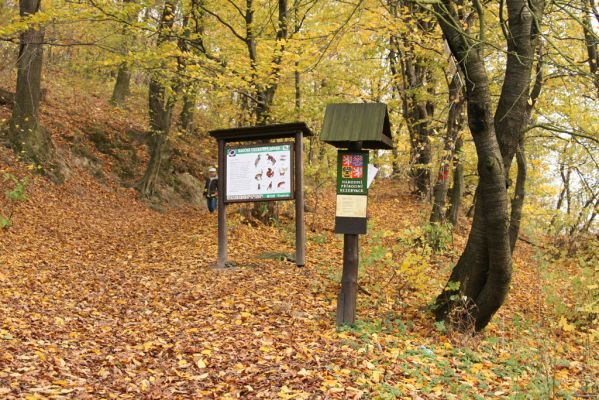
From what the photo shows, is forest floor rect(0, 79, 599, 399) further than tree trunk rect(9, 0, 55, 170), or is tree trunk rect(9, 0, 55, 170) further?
tree trunk rect(9, 0, 55, 170)

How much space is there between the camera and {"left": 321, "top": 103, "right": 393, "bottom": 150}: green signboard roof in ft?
20.4

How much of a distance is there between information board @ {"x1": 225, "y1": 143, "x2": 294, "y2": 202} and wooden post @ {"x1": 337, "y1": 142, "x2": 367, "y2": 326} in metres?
3.03

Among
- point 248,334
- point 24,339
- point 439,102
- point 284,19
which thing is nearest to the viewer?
point 24,339

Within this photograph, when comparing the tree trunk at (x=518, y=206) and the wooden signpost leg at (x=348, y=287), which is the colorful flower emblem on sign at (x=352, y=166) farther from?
the tree trunk at (x=518, y=206)

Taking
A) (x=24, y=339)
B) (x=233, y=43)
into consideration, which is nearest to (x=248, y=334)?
(x=24, y=339)

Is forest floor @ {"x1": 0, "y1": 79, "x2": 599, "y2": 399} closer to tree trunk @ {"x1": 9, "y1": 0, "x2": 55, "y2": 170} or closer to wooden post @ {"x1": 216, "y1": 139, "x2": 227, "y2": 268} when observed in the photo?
wooden post @ {"x1": 216, "y1": 139, "x2": 227, "y2": 268}

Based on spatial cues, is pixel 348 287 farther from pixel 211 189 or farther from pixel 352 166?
pixel 211 189

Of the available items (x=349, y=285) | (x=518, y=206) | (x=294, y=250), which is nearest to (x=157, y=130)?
(x=294, y=250)

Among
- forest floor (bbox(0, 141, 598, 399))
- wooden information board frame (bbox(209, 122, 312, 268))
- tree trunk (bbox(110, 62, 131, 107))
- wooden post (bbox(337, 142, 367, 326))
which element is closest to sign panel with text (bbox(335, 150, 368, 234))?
wooden post (bbox(337, 142, 367, 326))

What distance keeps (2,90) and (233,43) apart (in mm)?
7864

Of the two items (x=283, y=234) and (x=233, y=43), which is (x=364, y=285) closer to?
(x=283, y=234)

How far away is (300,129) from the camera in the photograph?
9297 millimetres

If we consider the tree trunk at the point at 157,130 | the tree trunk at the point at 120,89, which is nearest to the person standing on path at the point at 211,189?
the tree trunk at the point at 157,130

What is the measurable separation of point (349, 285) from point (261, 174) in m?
3.72
